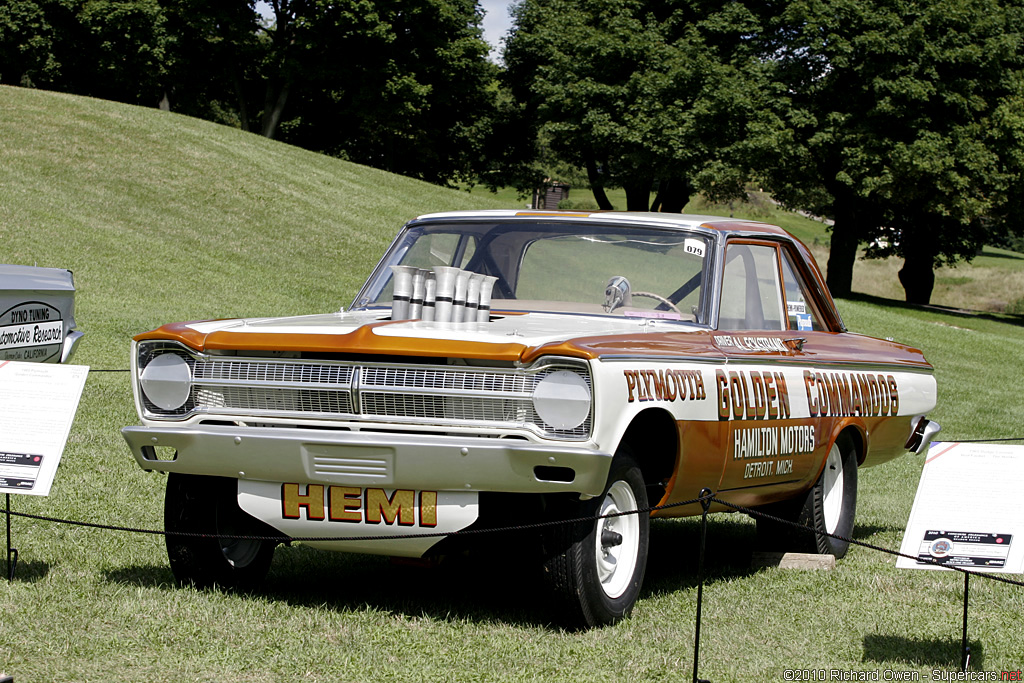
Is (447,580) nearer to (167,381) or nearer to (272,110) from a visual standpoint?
(167,381)

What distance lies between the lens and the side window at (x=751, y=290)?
249 inches

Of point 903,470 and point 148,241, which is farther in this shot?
point 148,241

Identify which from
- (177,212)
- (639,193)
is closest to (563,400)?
(177,212)

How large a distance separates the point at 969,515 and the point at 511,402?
190 cm

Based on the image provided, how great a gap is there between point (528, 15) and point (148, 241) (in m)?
30.9

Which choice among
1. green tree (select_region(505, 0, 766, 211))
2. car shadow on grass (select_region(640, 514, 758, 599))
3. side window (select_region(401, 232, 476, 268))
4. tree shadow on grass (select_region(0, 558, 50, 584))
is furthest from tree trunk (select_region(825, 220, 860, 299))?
tree shadow on grass (select_region(0, 558, 50, 584))

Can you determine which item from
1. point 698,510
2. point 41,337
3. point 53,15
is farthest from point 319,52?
point 698,510

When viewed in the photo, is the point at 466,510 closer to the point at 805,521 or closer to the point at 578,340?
the point at 578,340

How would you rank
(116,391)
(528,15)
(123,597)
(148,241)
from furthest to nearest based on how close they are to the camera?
(528,15), (148,241), (116,391), (123,597)

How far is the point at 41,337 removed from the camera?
816 cm

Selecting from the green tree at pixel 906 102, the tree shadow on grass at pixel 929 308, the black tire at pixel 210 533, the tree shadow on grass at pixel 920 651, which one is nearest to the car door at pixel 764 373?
the tree shadow on grass at pixel 920 651

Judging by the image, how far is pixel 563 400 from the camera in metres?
4.68

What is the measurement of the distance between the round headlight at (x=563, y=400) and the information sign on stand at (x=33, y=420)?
2305mm

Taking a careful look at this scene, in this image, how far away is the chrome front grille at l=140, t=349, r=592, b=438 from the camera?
4742 mm
